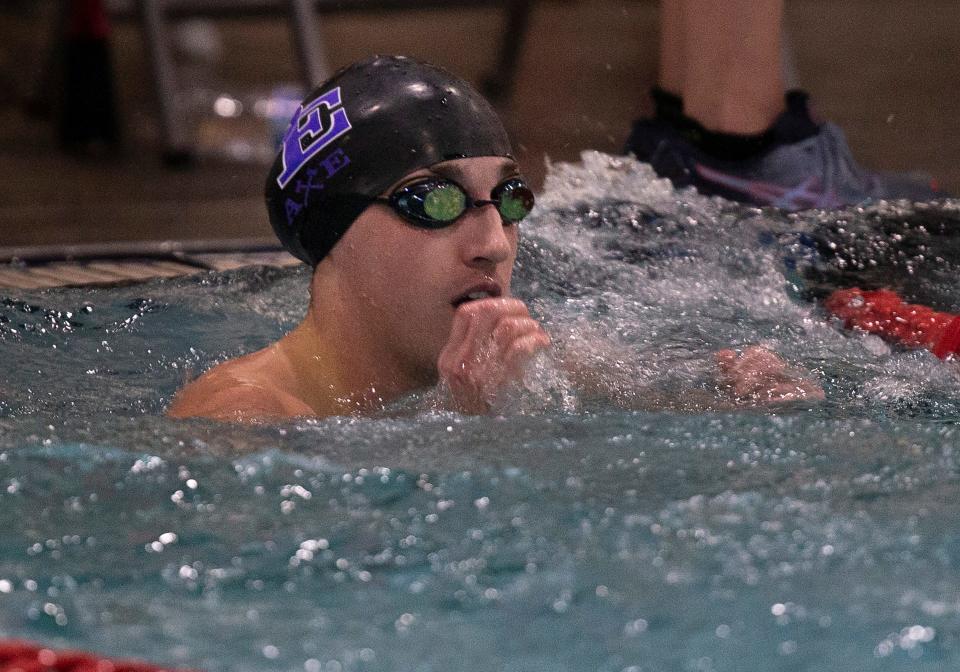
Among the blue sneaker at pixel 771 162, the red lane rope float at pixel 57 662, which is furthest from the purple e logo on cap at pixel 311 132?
the blue sneaker at pixel 771 162

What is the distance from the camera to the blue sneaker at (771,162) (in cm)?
342

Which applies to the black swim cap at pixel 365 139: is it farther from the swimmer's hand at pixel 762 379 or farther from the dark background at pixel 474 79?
the dark background at pixel 474 79

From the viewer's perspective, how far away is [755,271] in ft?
9.75

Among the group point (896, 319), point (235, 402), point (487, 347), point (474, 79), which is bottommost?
point (474, 79)

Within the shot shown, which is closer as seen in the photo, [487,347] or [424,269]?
[487,347]

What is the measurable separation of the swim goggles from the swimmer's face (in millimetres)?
10

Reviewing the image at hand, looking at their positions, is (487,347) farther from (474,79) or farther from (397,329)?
(474,79)

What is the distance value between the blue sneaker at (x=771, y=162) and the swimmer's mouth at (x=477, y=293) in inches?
61.2

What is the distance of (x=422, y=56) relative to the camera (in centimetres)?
803

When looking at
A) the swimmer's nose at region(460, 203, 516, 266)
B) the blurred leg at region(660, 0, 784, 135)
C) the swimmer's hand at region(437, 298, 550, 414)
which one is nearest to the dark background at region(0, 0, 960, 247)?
the blurred leg at region(660, 0, 784, 135)

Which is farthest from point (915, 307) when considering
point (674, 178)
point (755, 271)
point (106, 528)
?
point (106, 528)

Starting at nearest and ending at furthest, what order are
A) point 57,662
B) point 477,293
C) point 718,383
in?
point 57,662
point 477,293
point 718,383

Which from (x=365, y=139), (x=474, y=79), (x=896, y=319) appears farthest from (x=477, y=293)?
(x=474, y=79)

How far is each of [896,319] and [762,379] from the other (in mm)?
629
